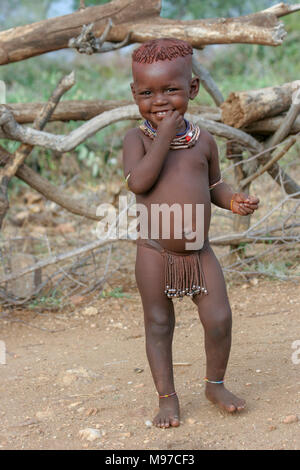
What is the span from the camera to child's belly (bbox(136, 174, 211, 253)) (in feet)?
7.88

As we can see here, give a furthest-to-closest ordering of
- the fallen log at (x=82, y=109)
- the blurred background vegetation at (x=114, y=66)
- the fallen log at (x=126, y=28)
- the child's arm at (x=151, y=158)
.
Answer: the blurred background vegetation at (x=114, y=66), the fallen log at (x=82, y=109), the fallen log at (x=126, y=28), the child's arm at (x=151, y=158)

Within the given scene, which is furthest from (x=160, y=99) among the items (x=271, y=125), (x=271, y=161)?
(x=271, y=125)

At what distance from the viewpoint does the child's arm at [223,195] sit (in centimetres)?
243

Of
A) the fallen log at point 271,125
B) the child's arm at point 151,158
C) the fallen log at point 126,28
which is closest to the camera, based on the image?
the child's arm at point 151,158

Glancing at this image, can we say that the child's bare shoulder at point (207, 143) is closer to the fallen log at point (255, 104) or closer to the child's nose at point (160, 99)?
the child's nose at point (160, 99)

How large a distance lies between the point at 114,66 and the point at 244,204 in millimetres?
9857

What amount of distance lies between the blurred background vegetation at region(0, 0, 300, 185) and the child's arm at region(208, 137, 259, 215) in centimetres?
492

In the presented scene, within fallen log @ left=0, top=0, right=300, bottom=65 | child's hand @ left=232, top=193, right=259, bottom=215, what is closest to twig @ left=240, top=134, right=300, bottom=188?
fallen log @ left=0, top=0, right=300, bottom=65

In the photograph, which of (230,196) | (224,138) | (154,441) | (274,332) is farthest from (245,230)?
(154,441)

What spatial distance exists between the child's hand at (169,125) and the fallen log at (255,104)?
70.6 inches

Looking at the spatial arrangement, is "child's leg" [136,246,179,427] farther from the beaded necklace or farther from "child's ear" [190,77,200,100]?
"child's ear" [190,77,200,100]

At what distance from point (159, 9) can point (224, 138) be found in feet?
3.21

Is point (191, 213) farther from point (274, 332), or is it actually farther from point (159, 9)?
point (159, 9)

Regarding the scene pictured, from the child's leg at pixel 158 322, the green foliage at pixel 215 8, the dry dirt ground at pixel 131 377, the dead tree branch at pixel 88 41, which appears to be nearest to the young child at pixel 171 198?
the child's leg at pixel 158 322
